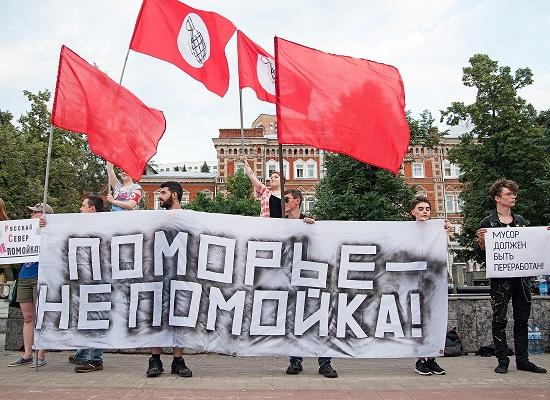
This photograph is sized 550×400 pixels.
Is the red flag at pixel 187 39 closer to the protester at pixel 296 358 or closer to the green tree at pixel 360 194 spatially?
the protester at pixel 296 358

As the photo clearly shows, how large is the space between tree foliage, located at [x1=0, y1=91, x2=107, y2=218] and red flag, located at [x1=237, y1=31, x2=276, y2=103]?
27.3 meters

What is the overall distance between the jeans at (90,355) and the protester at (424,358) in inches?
145

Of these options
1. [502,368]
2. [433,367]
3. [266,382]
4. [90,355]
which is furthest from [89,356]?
[502,368]

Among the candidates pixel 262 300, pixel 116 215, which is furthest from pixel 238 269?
pixel 116 215

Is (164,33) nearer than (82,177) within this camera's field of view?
Yes

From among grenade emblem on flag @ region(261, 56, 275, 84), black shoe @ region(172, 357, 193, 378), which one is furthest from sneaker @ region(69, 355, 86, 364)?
grenade emblem on flag @ region(261, 56, 275, 84)

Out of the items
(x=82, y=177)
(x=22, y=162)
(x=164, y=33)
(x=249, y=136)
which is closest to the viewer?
(x=164, y=33)

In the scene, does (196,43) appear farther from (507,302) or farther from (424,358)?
(507,302)

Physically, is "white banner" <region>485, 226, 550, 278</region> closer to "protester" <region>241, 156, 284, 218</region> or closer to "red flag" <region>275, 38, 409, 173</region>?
"red flag" <region>275, 38, 409, 173</region>

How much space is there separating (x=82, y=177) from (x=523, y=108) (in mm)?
30931

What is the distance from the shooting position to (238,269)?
6.23 m

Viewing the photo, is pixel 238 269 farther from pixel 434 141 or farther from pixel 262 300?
pixel 434 141

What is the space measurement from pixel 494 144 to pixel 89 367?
32.9 m

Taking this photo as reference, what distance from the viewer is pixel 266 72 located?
26.3 ft
